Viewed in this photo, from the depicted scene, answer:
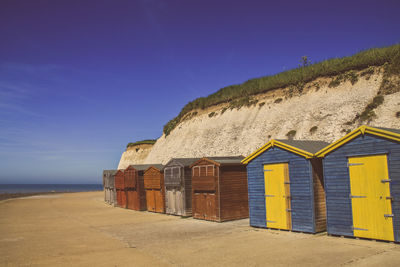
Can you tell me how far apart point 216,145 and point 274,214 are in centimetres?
1987

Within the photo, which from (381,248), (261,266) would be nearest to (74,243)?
(261,266)

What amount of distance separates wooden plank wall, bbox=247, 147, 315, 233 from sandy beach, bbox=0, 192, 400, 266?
0.55m

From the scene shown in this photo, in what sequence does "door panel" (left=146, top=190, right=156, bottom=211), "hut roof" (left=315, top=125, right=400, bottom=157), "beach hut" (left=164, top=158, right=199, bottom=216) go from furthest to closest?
"door panel" (left=146, top=190, right=156, bottom=211) → "beach hut" (left=164, top=158, right=199, bottom=216) → "hut roof" (left=315, top=125, right=400, bottom=157)

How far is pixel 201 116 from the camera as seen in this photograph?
1679 inches

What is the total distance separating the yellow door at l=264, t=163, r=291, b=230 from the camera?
1423cm

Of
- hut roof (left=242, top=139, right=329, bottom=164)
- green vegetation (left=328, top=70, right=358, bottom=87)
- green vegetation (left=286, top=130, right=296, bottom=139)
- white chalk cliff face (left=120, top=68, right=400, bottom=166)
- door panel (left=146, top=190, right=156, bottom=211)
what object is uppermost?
green vegetation (left=328, top=70, right=358, bottom=87)

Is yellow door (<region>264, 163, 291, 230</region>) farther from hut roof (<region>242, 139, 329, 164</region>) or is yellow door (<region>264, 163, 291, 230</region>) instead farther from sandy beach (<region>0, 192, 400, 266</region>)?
hut roof (<region>242, 139, 329, 164</region>)

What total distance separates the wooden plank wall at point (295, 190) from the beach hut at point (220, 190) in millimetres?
2600

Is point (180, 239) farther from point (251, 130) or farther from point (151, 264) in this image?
point (251, 130)

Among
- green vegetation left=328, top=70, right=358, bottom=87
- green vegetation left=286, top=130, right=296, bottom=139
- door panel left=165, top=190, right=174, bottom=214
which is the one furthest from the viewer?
green vegetation left=328, top=70, right=358, bottom=87

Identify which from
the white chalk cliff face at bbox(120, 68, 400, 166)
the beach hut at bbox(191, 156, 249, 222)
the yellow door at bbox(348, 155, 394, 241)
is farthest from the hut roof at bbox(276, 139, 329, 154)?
the white chalk cliff face at bbox(120, 68, 400, 166)

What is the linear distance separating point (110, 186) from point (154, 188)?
10.3 m

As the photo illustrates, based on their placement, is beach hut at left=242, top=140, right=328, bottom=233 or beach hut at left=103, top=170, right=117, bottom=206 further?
beach hut at left=103, top=170, right=117, bottom=206

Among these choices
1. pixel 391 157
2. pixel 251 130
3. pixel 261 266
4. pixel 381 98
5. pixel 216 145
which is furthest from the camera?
pixel 216 145
